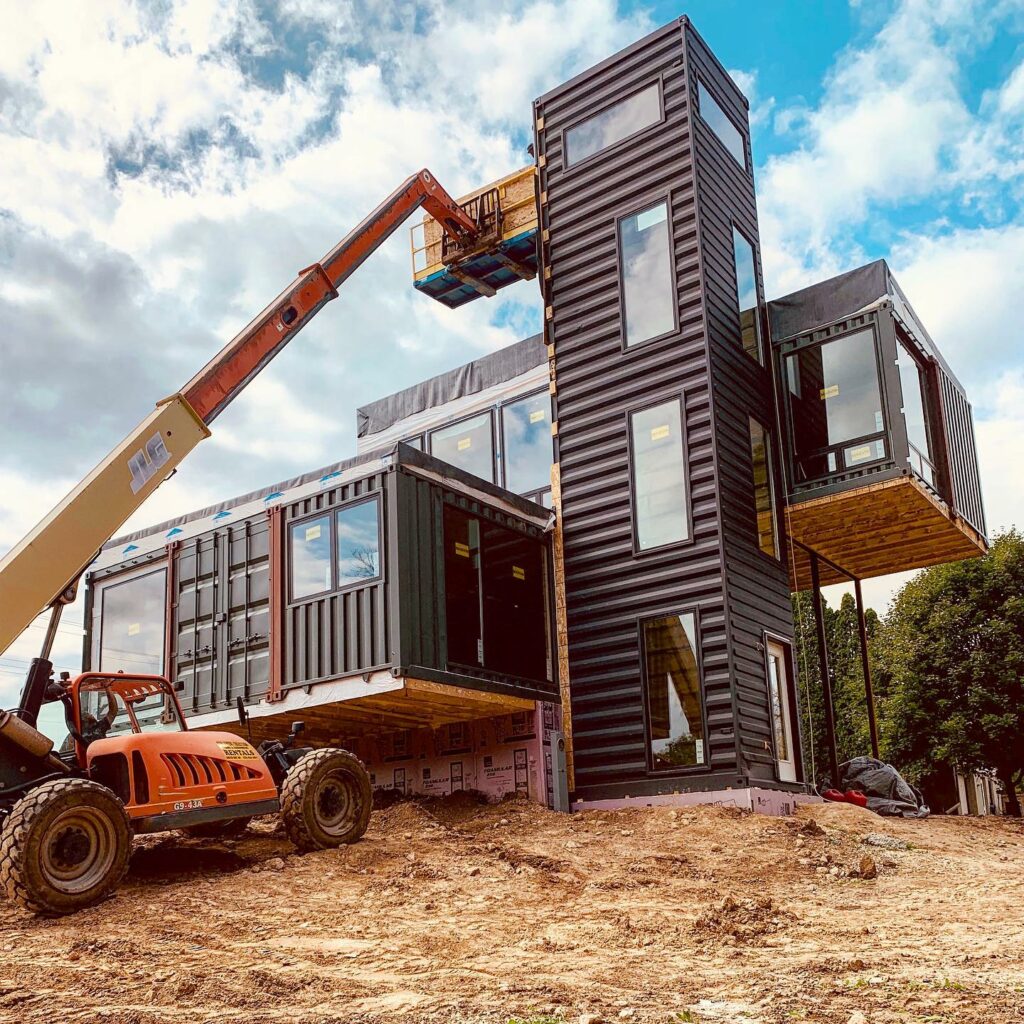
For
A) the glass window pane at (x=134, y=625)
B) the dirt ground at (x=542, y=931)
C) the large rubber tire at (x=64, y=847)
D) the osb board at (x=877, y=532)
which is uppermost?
the osb board at (x=877, y=532)

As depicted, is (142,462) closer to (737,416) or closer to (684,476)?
(684,476)

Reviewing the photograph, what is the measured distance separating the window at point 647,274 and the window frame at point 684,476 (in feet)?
3.42

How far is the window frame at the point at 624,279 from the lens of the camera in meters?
16.3

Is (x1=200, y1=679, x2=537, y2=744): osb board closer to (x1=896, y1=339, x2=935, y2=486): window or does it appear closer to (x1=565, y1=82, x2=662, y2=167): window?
(x1=896, y1=339, x2=935, y2=486): window

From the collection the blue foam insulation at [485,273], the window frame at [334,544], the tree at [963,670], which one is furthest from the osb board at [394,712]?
the tree at [963,670]

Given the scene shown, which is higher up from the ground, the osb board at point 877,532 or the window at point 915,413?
the window at point 915,413

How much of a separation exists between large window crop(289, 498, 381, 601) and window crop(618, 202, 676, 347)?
518cm

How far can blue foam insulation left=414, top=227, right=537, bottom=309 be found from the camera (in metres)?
19.8

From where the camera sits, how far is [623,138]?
57.3ft

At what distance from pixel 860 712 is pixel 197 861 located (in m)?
27.7

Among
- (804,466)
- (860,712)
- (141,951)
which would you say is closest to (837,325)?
(804,466)

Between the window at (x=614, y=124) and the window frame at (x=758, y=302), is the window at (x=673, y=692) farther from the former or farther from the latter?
the window at (x=614, y=124)

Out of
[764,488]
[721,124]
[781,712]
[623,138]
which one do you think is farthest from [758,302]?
[781,712]

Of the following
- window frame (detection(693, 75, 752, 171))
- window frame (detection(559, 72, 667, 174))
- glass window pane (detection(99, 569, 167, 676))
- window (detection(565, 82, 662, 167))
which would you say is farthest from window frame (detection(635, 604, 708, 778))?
window frame (detection(693, 75, 752, 171))
